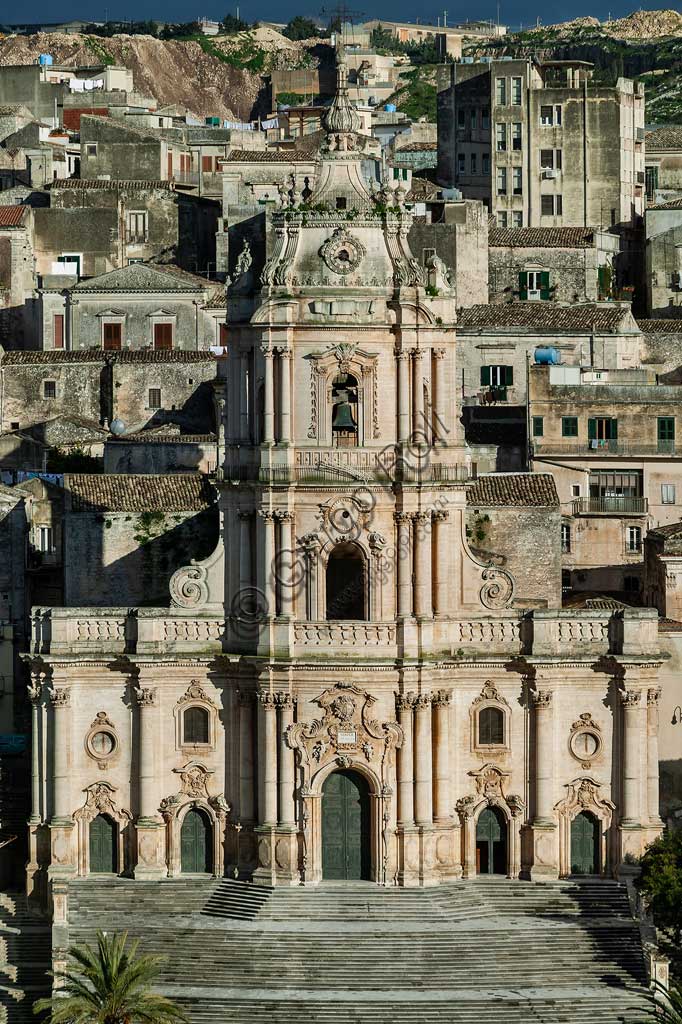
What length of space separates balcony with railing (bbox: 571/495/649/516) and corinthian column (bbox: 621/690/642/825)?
1600cm

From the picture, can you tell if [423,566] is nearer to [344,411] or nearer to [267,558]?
[267,558]

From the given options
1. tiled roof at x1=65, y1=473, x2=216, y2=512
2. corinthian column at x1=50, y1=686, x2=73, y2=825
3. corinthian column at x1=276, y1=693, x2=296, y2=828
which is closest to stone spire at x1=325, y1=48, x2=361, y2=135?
corinthian column at x1=276, y1=693, x2=296, y2=828

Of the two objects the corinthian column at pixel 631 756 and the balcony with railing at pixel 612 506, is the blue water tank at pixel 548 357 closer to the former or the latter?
the balcony with railing at pixel 612 506

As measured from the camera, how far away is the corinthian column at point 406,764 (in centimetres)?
7594

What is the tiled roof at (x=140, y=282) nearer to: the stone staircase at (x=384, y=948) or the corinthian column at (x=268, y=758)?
the corinthian column at (x=268, y=758)

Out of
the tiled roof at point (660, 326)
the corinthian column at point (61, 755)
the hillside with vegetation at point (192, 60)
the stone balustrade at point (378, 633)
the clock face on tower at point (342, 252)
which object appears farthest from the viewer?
the hillside with vegetation at point (192, 60)

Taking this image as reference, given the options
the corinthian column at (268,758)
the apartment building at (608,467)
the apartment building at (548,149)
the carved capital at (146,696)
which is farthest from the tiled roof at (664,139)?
the carved capital at (146,696)

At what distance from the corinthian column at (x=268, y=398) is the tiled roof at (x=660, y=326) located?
32.3 m

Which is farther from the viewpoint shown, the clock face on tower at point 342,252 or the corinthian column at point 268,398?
the clock face on tower at point 342,252

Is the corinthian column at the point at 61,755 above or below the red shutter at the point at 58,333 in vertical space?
below

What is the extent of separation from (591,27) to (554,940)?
121685 millimetres

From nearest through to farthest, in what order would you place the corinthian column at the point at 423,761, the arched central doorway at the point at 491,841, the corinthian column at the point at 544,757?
the corinthian column at the point at 423,761 < the corinthian column at the point at 544,757 < the arched central doorway at the point at 491,841

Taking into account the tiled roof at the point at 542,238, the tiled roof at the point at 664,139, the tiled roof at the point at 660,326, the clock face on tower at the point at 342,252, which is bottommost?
the clock face on tower at the point at 342,252

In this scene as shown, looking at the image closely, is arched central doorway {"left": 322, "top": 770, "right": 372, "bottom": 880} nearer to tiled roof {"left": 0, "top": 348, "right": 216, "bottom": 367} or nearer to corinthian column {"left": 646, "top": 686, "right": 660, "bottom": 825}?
corinthian column {"left": 646, "top": 686, "right": 660, "bottom": 825}
